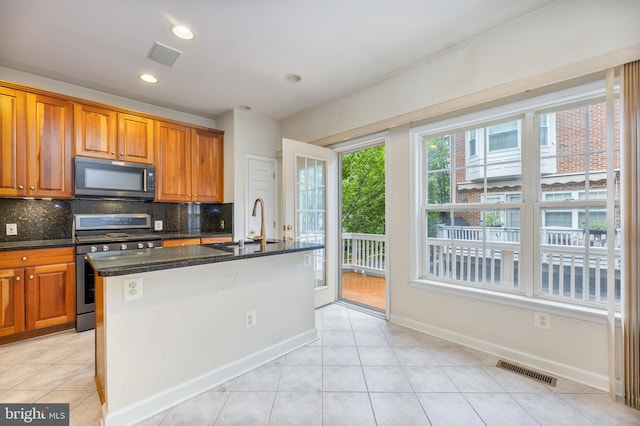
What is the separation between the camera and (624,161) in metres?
1.78

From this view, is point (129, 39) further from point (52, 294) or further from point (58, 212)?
point (52, 294)

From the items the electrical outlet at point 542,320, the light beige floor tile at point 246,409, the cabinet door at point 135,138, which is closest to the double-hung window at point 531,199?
the electrical outlet at point 542,320

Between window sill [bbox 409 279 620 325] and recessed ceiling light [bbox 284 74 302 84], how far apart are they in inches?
98.7

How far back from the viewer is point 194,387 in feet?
6.22

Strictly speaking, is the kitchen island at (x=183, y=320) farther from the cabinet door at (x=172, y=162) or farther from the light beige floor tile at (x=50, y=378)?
the cabinet door at (x=172, y=162)

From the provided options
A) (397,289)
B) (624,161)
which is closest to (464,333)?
(397,289)

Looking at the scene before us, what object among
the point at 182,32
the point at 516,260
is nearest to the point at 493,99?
the point at 516,260

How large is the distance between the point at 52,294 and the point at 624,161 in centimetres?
475

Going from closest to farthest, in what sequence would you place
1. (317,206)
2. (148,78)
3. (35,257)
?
(35,257) → (148,78) → (317,206)

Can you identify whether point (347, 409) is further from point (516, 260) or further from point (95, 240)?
point (95, 240)

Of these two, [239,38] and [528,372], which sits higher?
[239,38]

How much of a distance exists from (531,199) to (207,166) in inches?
151

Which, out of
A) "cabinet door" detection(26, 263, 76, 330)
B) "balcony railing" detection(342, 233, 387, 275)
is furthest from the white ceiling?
"balcony railing" detection(342, 233, 387, 275)

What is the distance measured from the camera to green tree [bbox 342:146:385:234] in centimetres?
723
